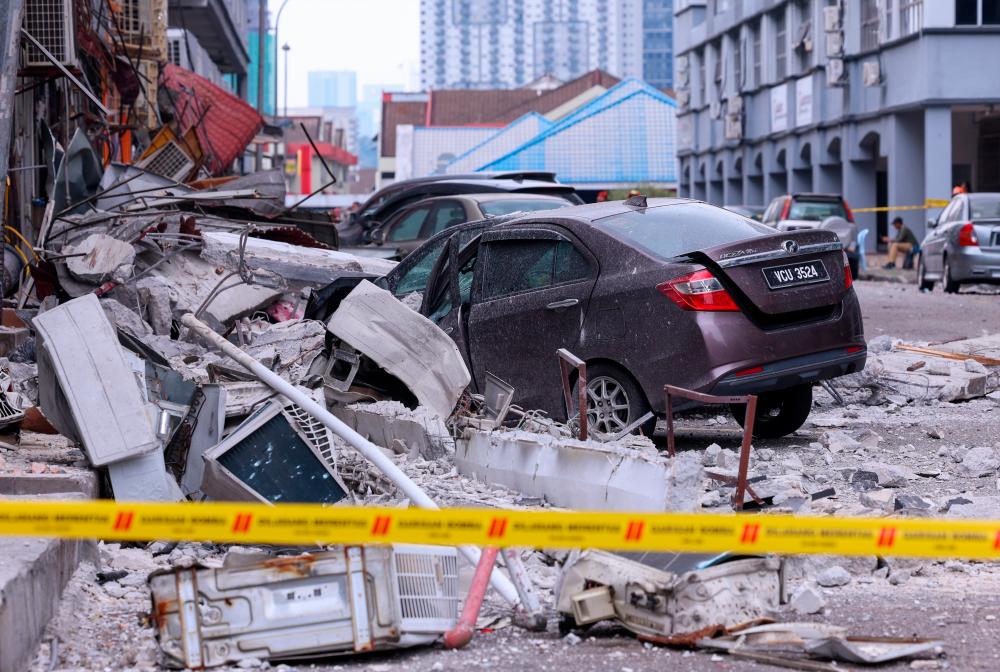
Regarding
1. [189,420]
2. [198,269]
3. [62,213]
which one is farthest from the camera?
[62,213]

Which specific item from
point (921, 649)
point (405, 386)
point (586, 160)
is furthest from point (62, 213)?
point (586, 160)

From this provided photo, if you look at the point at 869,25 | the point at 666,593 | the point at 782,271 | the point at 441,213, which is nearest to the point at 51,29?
the point at 441,213

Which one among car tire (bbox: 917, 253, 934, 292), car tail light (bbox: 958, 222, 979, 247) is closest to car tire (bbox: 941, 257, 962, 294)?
car tail light (bbox: 958, 222, 979, 247)

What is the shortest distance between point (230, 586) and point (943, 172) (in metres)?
33.9

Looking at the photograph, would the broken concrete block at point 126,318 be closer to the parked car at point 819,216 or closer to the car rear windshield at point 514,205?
the car rear windshield at point 514,205

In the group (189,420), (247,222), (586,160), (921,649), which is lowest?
(921,649)

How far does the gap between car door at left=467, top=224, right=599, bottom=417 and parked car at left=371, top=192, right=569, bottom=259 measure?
18.9 ft

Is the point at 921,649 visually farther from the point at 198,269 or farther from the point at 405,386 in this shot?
the point at 198,269

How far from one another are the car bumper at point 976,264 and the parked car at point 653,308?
47.9 ft

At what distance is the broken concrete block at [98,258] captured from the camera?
40.6ft

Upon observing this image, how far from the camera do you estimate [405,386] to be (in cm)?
862

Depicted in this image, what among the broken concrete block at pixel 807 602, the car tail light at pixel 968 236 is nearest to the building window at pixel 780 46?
the car tail light at pixel 968 236

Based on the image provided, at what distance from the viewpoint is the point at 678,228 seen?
9.07 metres

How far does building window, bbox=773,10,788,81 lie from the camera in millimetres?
49125
